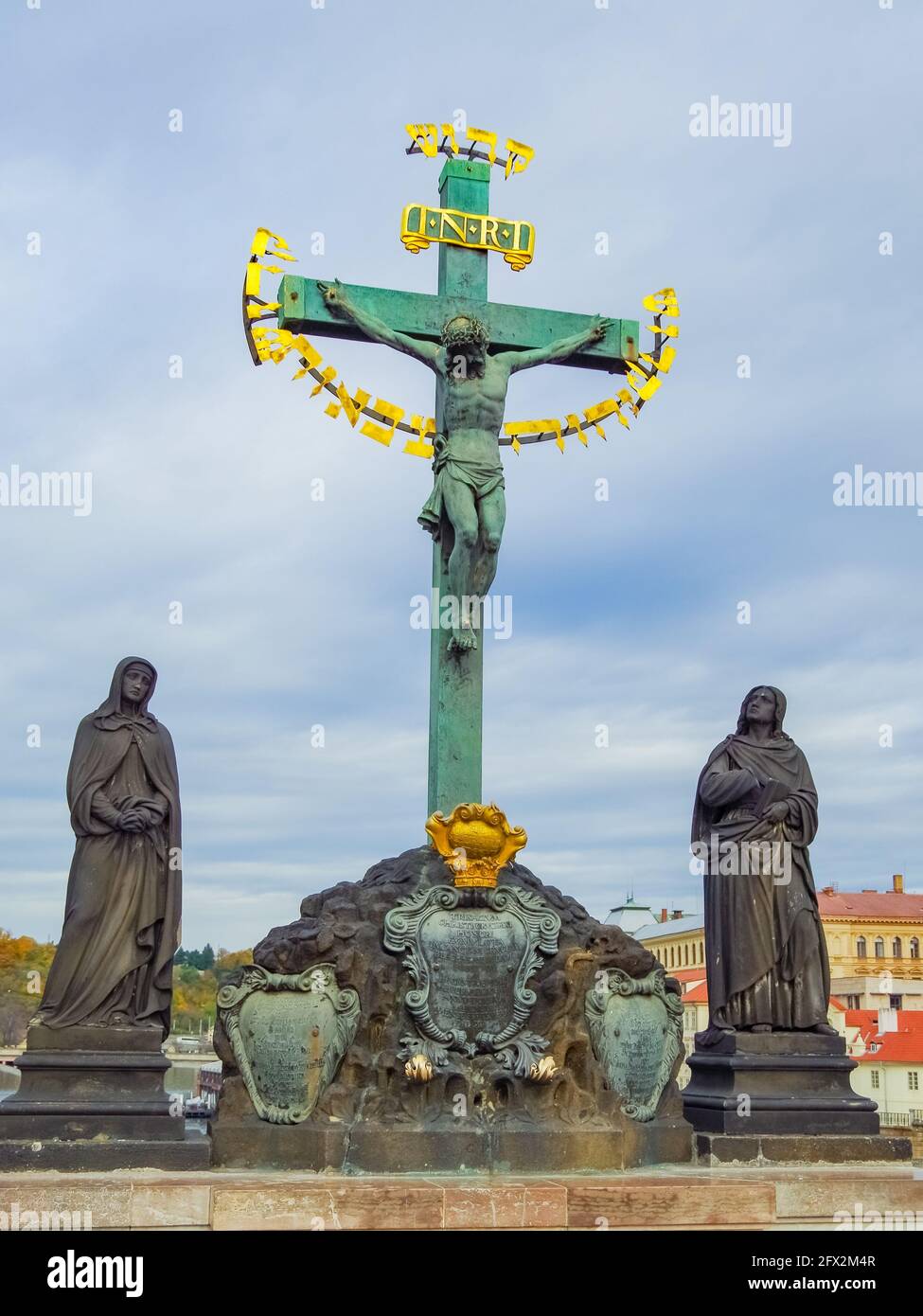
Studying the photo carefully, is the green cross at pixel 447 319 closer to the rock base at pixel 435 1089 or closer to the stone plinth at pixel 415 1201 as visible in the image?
the rock base at pixel 435 1089

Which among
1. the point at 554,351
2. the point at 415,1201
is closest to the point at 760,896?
the point at 415,1201

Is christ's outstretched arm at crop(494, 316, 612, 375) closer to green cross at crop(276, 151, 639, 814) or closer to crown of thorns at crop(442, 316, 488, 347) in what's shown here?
green cross at crop(276, 151, 639, 814)

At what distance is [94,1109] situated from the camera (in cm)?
962

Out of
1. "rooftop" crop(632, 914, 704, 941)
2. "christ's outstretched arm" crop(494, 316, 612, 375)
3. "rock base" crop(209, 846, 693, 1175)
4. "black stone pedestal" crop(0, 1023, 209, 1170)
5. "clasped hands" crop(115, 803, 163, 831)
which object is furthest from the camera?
"rooftop" crop(632, 914, 704, 941)

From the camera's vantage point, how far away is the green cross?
11648 mm

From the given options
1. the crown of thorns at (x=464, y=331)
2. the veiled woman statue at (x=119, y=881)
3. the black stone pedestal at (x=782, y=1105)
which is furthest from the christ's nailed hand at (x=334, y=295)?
the black stone pedestal at (x=782, y=1105)

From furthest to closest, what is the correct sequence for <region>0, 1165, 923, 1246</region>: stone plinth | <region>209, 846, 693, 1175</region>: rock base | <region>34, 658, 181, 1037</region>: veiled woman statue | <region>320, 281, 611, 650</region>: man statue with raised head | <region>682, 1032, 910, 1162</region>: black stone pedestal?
<region>320, 281, 611, 650</region>: man statue with raised head → <region>682, 1032, 910, 1162</region>: black stone pedestal → <region>34, 658, 181, 1037</region>: veiled woman statue → <region>209, 846, 693, 1175</region>: rock base → <region>0, 1165, 923, 1246</region>: stone plinth

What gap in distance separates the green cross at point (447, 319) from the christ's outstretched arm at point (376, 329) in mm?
83

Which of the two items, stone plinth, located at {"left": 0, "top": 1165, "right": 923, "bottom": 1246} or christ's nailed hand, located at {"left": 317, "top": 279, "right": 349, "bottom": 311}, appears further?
christ's nailed hand, located at {"left": 317, "top": 279, "right": 349, "bottom": 311}

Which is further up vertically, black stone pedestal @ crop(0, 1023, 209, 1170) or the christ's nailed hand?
the christ's nailed hand

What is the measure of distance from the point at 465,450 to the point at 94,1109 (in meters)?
5.55

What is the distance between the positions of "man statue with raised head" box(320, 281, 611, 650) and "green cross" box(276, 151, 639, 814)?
0.16 m

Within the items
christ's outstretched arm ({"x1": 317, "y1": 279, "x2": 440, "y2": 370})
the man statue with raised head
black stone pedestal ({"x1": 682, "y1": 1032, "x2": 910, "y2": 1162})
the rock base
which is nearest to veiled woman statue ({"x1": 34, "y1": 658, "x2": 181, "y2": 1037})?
the rock base
